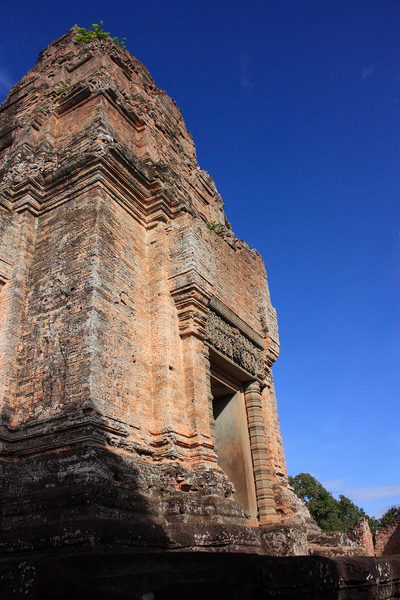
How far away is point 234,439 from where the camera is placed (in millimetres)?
9953

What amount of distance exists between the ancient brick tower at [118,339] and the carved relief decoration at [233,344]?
5 centimetres

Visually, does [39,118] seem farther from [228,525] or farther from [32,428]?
[228,525]

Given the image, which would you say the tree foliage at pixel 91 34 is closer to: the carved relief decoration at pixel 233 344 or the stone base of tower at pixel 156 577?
the carved relief decoration at pixel 233 344

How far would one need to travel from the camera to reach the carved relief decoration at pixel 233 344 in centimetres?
894

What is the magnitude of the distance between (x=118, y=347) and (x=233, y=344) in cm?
355

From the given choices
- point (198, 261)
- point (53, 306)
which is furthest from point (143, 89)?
point (53, 306)

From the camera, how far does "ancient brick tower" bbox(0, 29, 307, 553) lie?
213 inches

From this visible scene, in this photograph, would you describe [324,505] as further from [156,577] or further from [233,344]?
[156,577]

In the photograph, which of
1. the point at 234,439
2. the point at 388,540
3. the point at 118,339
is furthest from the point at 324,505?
the point at 118,339

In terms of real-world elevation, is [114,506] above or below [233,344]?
below

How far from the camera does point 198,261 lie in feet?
28.0

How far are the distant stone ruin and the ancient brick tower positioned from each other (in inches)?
1.1

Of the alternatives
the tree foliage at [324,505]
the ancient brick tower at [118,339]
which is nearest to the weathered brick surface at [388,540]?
the ancient brick tower at [118,339]

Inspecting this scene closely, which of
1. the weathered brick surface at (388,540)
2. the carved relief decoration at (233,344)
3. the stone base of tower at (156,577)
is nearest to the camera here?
the stone base of tower at (156,577)
